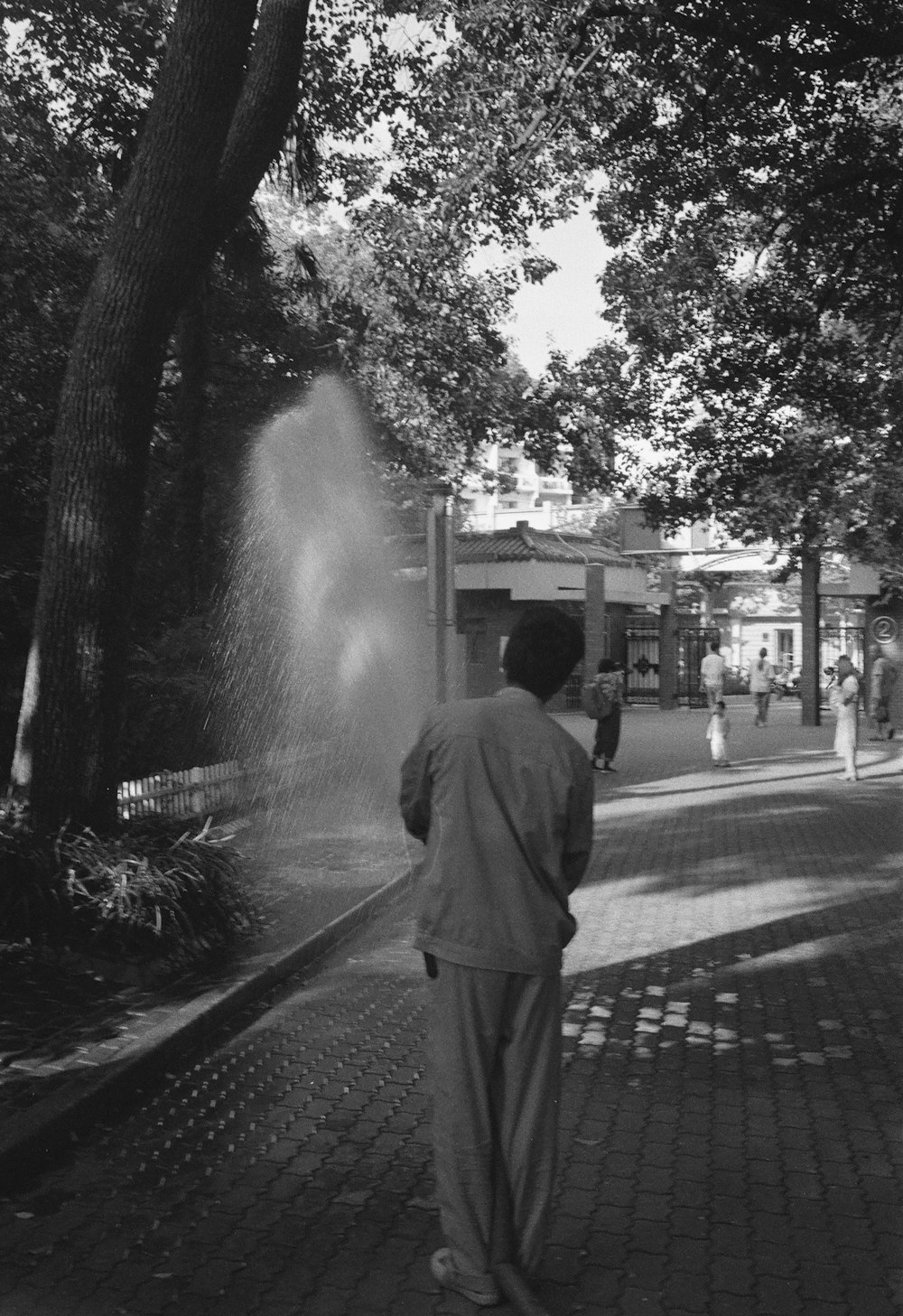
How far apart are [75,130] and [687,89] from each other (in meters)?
7.09

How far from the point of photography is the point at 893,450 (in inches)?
786

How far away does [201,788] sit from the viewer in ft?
42.9

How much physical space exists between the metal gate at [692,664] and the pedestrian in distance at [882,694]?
12.6 metres

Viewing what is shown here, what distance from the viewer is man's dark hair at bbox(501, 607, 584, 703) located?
12.6 ft

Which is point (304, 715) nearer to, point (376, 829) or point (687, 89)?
point (376, 829)

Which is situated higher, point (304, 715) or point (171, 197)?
point (171, 197)

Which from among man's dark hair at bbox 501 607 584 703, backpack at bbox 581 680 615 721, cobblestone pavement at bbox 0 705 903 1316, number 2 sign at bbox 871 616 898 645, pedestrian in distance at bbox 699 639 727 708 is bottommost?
cobblestone pavement at bbox 0 705 903 1316

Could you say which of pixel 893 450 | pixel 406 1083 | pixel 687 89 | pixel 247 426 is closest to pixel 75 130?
pixel 247 426

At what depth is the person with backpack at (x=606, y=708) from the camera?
2036cm

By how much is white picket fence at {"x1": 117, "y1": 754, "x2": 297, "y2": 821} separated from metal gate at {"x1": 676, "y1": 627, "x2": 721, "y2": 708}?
2778 centimetres

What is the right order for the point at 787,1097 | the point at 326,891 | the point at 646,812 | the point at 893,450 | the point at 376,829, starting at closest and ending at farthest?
1. the point at 787,1097
2. the point at 326,891
3. the point at 376,829
4. the point at 646,812
5. the point at 893,450

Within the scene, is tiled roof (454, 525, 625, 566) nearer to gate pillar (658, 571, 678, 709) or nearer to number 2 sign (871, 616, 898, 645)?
gate pillar (658, 571, 678, 709)

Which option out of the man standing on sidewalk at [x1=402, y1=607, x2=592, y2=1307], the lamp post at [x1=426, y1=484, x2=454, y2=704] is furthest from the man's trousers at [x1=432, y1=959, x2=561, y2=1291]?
the lamp post at [x1=426, y1=484, x2=454, y2=704]

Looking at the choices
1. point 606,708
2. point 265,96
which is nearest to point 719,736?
point 606,708
